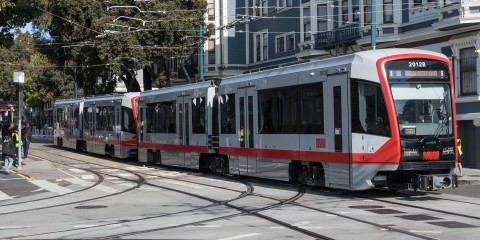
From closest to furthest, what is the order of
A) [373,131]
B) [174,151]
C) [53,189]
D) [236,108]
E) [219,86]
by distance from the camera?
[373,131]
[53,189]
[236,108]
[219,86]
[174,151]

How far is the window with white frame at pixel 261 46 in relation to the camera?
45094 millimetres

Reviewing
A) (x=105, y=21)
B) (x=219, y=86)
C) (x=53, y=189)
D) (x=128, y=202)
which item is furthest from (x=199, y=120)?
(x=105, y=21)

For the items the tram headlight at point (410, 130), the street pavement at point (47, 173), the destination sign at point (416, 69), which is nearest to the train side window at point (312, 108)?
the destination sign at point (416, 69)

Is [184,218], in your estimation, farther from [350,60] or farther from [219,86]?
[219,86]

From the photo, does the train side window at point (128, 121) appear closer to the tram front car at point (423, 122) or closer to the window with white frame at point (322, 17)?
the window with white frame at point (322, 17)

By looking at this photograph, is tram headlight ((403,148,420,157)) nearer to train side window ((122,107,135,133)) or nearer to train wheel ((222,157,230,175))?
train wheel ((222,157,230,175))

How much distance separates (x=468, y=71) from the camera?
26594 millimetres

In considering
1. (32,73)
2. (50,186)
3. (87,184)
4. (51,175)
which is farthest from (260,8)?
(32,73)

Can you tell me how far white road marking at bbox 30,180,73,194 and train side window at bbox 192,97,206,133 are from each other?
5703 millimetres

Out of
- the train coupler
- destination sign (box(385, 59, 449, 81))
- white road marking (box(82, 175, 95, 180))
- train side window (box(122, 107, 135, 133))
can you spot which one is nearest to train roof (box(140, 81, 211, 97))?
train side window (box(122, 107, 135, 133))

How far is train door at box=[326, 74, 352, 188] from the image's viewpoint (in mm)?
15883

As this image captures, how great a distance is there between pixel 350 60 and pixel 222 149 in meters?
8.09

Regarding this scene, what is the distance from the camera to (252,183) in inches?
824

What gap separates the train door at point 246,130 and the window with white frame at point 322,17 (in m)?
16.3
